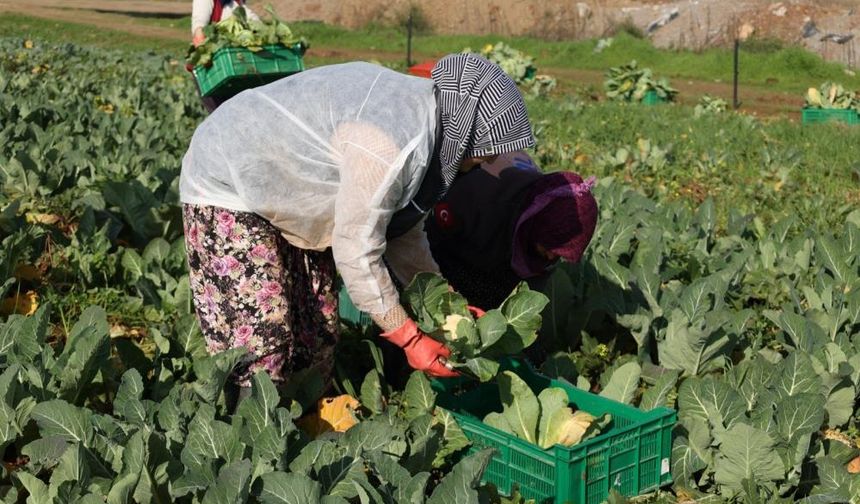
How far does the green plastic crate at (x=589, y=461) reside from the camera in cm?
279

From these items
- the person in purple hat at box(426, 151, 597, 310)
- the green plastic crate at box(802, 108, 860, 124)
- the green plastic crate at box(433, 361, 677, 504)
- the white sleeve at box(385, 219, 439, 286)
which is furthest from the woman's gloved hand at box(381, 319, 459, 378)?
the green plastic crate at box(802, 108, 860, 124)

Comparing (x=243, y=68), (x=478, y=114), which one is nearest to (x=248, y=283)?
(x=478, y=114)

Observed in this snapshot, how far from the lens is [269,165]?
2.90m

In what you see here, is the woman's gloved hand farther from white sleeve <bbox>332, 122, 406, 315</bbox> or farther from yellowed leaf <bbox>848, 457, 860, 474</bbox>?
yellowed leaf <bbox>848, 457, 860, 474</bbox>

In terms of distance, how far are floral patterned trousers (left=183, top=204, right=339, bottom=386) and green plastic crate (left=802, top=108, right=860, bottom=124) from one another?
9628 millimetres

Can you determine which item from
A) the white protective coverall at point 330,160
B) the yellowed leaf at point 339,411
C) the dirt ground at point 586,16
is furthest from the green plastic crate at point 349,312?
the dirt ground at point 586,16

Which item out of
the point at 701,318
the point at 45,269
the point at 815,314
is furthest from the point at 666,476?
the point at 45,269

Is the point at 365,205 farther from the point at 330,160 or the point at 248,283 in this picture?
the point at 248,283

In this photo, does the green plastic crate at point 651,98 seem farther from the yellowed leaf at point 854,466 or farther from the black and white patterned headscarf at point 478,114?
the black and white patterned headscarf at point 478,114

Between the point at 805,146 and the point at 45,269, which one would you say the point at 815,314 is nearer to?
the point at 45,269

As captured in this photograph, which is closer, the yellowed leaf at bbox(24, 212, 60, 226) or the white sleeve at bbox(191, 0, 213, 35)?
the yellowed leaf at bbox(24, 212, 60, 226)

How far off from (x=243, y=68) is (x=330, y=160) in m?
2.72

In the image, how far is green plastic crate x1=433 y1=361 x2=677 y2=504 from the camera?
2795 millimetres

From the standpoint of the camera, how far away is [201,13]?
5543mm
